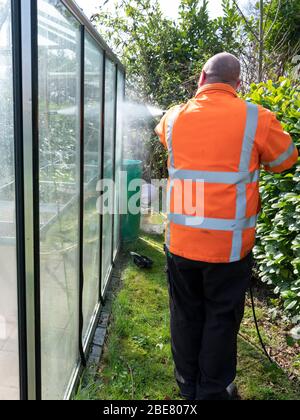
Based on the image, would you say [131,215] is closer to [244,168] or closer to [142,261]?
[142,261]

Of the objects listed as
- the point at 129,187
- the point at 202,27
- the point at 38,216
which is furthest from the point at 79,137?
the point at 202,27

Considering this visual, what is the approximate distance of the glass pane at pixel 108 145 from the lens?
403 centimetres

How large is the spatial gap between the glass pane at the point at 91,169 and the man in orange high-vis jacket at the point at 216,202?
2.42ft

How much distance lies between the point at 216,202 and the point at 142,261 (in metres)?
2.73

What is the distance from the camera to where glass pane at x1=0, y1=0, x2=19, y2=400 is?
143cm

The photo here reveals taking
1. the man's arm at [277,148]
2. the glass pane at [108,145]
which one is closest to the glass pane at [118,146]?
the glass pane at [108,145]

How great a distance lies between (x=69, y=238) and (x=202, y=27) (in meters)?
6.54

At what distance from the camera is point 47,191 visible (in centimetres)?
200

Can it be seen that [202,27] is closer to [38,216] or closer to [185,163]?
[185,163]

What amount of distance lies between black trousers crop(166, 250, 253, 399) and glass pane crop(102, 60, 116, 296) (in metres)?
1.63

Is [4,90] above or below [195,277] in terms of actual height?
above

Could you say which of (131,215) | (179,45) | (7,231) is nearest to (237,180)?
(7,231)

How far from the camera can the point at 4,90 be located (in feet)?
4.74

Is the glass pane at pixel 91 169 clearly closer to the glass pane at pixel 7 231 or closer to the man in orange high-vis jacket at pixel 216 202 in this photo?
the man in orange high-vis jacket at pixel 216 202
